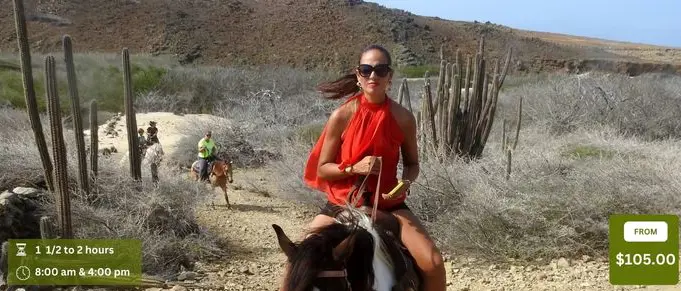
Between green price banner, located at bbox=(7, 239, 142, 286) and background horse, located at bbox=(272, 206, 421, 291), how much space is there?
14.2 ft

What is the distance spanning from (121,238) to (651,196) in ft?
18.9

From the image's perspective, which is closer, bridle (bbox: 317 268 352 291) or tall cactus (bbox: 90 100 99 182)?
bridle (bbox: 317 268 352 291)

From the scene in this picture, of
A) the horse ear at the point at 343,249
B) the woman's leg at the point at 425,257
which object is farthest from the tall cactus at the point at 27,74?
the horse ear at the point at 343,249

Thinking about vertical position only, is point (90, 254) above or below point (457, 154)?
below

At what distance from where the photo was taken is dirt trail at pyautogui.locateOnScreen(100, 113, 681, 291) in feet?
21.2

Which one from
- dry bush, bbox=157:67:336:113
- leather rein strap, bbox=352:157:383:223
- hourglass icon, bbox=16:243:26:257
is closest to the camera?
leather rein strap, bbox=352:157:383:223

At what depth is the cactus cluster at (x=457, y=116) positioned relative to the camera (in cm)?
957

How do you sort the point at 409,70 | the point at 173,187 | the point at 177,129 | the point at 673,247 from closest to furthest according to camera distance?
the point at 673,247
the point at 173,187
the point at 177,129
the point at 409,70

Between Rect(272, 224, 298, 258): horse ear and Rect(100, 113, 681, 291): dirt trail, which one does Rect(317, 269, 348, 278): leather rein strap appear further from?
Rect(100, 113, 681, 291): dirt trail

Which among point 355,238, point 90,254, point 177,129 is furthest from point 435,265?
point 177,129

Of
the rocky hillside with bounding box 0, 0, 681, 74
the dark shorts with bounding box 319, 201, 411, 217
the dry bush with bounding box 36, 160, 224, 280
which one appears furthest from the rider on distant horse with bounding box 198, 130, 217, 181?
the rocky hillside with bounding box 0, 0, 681, 74

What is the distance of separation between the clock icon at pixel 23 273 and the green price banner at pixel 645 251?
17.9ft

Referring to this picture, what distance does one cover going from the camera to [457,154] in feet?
31.1

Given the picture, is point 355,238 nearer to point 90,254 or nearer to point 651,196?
point 90,254
